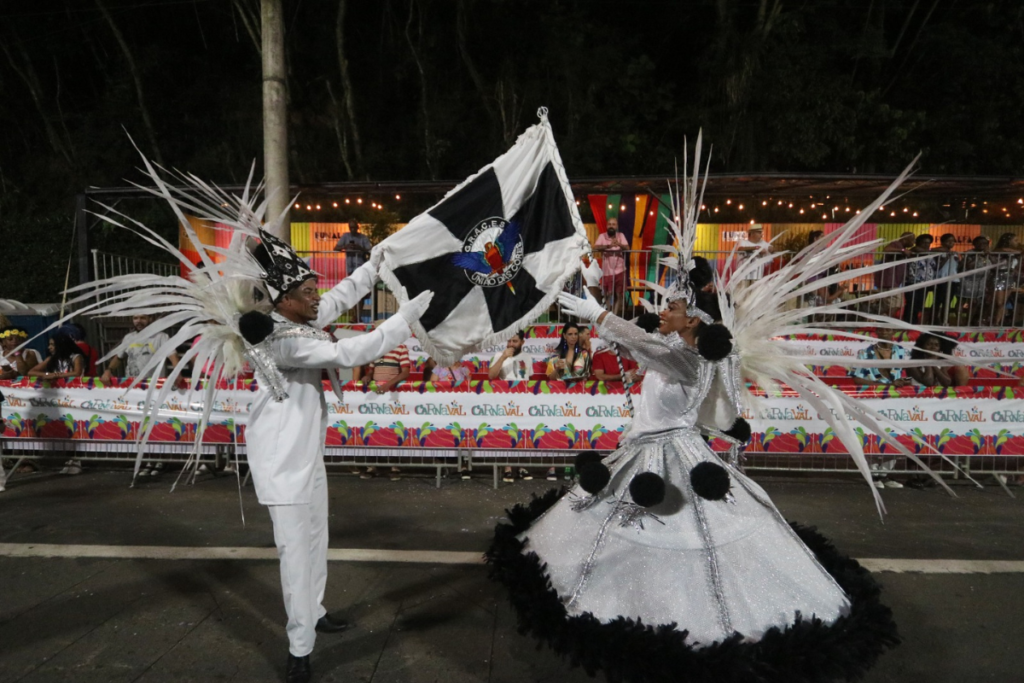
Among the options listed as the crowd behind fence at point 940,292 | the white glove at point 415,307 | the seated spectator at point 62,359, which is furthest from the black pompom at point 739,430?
the seated spectator at point 62,359

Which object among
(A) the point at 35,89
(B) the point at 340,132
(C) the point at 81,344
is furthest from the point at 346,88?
(C) the point at 81,344

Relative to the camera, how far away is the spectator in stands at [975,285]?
31.1 ft

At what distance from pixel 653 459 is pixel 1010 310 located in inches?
357

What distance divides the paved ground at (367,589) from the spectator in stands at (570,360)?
1.39m

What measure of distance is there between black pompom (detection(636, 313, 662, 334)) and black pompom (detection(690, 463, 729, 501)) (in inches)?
32.7

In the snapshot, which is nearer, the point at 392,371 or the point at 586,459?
the point at 586,459

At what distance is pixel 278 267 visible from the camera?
369cm

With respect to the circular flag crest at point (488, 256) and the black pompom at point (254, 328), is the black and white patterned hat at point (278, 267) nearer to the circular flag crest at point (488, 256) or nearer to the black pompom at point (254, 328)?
the black pompom at point (254, 328)

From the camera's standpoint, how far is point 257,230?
3.71 m

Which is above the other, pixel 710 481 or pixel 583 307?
pixel 583 307

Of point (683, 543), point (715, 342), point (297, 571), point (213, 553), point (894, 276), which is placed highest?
point (894, 276)

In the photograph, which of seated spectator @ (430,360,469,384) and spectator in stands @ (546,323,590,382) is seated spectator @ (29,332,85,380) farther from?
spectator in stands @ (546,323,590,382)

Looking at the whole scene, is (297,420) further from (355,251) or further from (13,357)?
(355,251)

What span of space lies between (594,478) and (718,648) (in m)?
0.99
